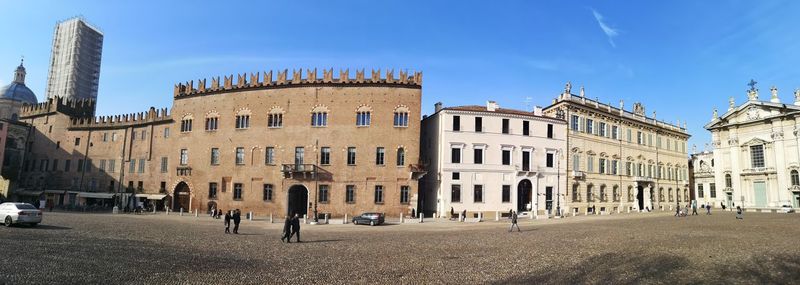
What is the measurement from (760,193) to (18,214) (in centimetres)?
7387

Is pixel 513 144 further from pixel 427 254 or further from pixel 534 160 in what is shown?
pixel 427 254

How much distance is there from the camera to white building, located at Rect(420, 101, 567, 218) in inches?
1651

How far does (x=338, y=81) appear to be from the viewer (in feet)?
143

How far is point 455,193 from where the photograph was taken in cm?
4181

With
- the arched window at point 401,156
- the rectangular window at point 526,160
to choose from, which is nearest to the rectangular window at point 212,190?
the arched window at point 401,156

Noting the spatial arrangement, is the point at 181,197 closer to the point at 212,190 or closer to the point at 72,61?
the point at 212,190

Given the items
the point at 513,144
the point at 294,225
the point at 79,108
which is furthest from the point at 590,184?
the point at 79,108

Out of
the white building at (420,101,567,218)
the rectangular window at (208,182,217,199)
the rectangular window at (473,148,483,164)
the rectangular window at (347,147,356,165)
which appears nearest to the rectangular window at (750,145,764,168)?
the white building at (420,101,567,218)

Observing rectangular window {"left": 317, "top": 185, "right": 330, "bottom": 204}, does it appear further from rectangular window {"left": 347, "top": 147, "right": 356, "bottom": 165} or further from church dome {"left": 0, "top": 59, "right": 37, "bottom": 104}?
church dome {"left": 0, "top": 59, "right": 37, "bottom": 104}

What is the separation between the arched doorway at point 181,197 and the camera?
48.3 metres

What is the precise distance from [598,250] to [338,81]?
32.3 meters

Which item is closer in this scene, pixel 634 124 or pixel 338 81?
pixel 338 81

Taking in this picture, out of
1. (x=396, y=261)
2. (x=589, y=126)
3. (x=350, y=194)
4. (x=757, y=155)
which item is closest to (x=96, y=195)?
(x=350, y=194)

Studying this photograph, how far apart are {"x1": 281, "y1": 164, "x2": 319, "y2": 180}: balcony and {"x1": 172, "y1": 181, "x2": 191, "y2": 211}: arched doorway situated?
13.5 metres
